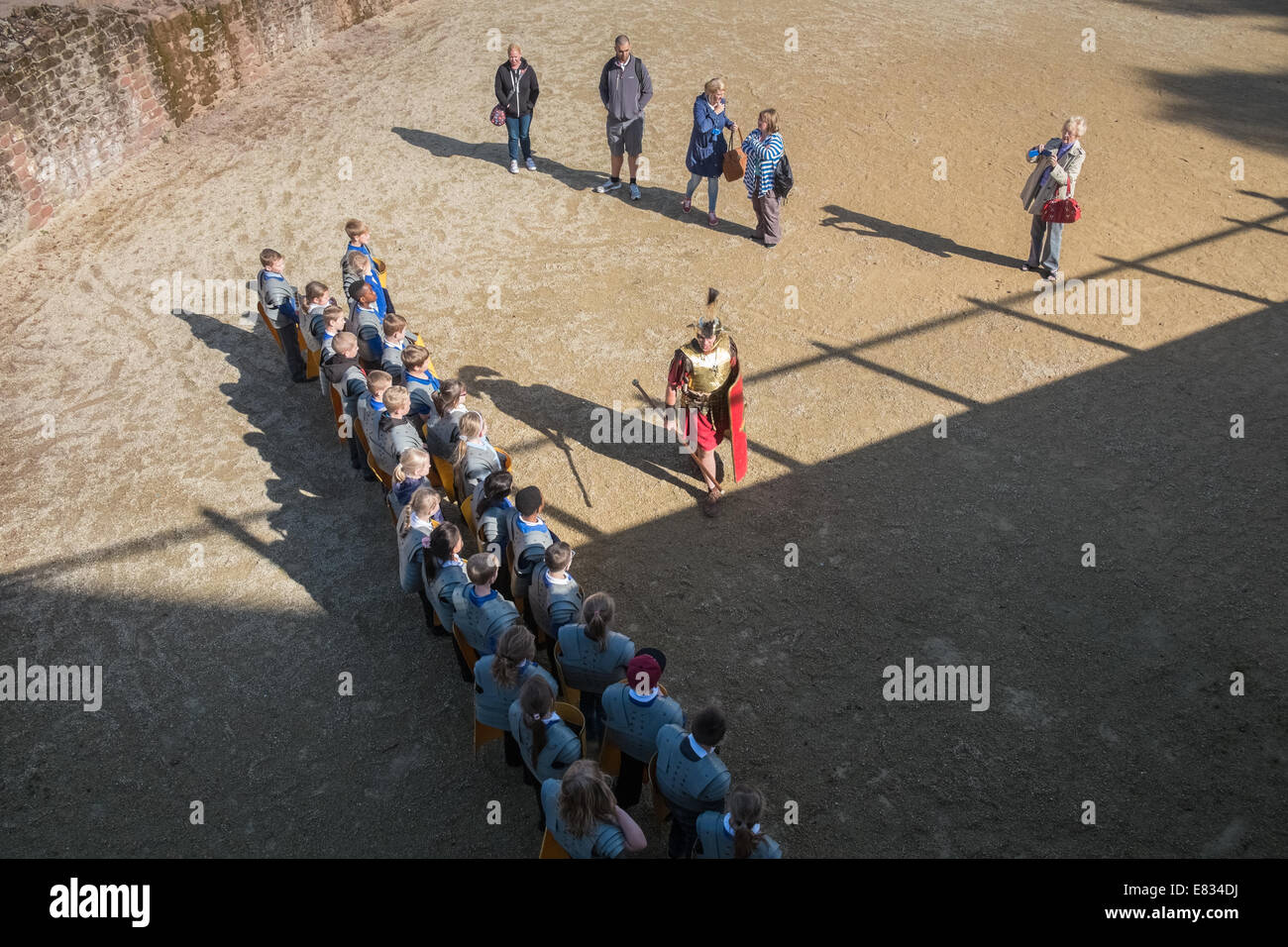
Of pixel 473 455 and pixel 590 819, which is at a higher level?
pixel 473 455

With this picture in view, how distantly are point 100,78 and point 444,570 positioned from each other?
10213 millimetres

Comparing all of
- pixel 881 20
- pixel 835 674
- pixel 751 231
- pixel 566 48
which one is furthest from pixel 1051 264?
pixel 566 48

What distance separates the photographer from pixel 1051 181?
1026 cm

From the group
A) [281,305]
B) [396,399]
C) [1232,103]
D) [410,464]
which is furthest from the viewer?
[1232,103]

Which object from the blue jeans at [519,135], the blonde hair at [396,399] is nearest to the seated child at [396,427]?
the blonde hair at [396,399]

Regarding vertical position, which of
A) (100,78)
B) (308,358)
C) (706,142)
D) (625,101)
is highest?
(100,78)

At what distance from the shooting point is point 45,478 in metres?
8.70

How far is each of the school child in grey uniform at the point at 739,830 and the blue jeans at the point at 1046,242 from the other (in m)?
8.10

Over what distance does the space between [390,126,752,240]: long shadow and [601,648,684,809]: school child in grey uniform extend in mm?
7496

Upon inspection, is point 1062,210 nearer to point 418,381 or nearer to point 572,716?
point 418,381

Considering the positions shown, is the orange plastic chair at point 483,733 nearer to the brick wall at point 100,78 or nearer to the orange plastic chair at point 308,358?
the orange plastic chair at point 308,358

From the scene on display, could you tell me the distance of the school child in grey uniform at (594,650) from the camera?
18.9ft

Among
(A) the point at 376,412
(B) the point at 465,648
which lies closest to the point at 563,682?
(B) the point at 465,648
